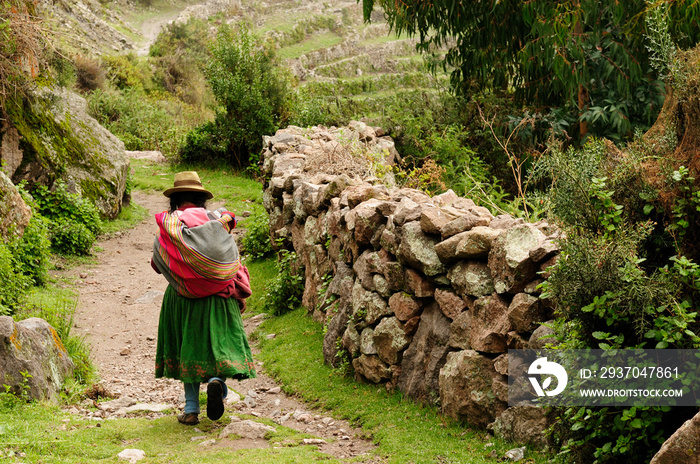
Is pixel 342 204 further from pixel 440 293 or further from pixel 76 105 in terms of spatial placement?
pixel 76 105

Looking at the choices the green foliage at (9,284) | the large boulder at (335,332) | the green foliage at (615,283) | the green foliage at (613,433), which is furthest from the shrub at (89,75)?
the green foliage at (613,433)

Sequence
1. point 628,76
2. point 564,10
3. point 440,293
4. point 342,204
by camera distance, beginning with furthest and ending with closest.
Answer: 1. point 628,76
2. point 564,10
3. point 342,204
4. point 440,293

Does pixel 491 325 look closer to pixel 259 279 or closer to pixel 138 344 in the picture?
pixel 138 344

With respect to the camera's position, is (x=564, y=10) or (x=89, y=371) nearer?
(x=89, y=371)

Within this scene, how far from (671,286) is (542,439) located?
4.50 ft

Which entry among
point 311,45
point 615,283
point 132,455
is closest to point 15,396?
point 132,455

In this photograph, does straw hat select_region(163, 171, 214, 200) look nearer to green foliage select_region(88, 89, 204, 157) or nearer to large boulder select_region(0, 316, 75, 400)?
large boulder select_region(0, 316, 75, 400)

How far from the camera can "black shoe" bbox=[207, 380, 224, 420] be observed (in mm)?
4844

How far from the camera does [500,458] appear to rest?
13.5ft

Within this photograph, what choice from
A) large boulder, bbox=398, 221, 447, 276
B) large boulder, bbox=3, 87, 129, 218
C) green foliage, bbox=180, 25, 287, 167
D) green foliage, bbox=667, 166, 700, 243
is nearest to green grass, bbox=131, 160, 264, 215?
green foliage, bbox=180, 25, 287, 167

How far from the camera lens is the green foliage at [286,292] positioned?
858 centimetres

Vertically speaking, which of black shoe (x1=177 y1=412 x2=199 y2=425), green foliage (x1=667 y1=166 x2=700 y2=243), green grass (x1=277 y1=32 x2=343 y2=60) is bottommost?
black shoe (x1=177 y1=412 x2=199 y2=425)

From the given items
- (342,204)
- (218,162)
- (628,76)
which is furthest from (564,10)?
(218,162)

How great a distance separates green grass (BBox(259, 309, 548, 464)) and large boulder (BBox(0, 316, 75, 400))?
208 centimetres
